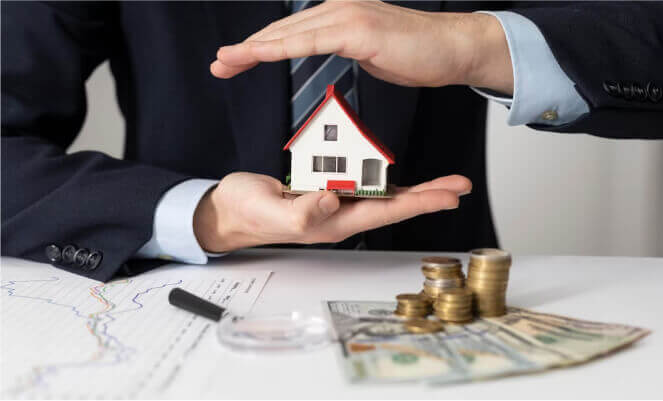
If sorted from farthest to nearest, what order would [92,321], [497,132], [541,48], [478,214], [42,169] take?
[497,132], [478,214], [42,169], [541,48], [92,321]

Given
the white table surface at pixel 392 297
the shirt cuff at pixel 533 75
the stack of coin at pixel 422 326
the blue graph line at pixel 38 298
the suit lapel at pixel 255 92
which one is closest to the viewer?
the white table surface at pixel 392 297

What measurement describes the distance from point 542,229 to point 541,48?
1940mm

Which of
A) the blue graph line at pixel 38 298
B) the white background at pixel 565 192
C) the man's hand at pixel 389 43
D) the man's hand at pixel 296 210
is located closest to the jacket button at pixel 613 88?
the man's hand at pixel 389 43

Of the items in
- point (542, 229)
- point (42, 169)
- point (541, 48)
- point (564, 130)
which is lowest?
point (542, 229)

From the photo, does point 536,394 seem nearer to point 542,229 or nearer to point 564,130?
point 564,130

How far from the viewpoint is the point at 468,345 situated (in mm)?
710

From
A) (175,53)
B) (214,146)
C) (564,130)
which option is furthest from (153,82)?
(564,130)

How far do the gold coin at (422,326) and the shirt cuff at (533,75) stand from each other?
0.49 metres

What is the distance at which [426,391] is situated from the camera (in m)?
0.62

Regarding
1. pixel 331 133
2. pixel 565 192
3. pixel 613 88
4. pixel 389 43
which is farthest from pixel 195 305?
pixel 565 192

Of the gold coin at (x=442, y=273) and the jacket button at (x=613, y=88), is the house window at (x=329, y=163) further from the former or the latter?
the jacket button at (x=613, y=88)

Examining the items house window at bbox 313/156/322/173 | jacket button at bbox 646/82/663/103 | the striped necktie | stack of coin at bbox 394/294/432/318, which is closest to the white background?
the striped necktie

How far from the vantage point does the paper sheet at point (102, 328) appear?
2.09 feet

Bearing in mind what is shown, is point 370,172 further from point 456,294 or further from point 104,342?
point 104,342
